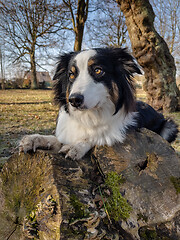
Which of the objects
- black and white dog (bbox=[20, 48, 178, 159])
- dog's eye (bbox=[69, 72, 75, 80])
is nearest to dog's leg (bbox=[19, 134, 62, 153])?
black and white dog (bbox=[20, 48, 178, 159])

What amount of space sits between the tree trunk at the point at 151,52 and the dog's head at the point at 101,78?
5.83 metres

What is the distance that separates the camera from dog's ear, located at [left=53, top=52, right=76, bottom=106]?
8.55 ft

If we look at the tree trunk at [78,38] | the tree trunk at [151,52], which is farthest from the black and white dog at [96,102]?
the tree trunk at [78,38]

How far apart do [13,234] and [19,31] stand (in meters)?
21.7

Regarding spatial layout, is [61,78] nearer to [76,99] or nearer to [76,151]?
[76,99]

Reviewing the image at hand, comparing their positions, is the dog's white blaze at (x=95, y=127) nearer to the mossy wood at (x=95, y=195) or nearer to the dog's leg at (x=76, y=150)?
the dog's leg at (x=76, y=150)

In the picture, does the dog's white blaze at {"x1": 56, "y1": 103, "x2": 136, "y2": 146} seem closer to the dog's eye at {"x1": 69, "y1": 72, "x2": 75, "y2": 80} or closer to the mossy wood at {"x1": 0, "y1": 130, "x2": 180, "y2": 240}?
the mossy wood at {"x1": 0, "y1": 130, "x2": 180, "y2": 240}

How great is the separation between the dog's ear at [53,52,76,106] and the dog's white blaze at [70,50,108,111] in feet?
1.13

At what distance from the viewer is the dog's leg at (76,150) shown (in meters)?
1.88

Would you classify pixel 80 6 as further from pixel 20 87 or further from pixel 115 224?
pixel 20 87

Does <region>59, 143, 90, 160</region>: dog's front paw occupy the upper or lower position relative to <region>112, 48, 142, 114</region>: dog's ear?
lower

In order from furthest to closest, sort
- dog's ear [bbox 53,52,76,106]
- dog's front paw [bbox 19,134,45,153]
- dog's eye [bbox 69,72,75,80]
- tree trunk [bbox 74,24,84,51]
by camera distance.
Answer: tree trunk [bbox 74,24,84,51]
dog's ear [bbox 53,52,76,106]
dog's eye [bbox 69,72,75,80]
dog's front paw [bbox 19,134,45,153]

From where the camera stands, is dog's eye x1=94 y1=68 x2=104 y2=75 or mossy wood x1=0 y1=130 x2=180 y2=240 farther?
dog's eye x1=94 y1=68 x2=104 y2=75

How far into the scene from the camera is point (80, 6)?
11.7 metres
